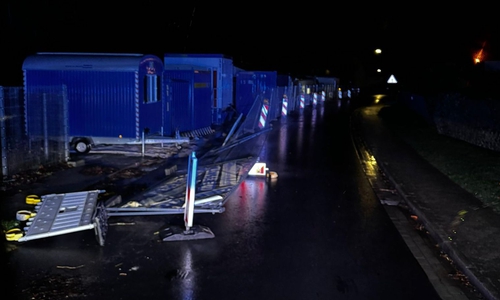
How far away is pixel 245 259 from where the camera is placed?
674 cm

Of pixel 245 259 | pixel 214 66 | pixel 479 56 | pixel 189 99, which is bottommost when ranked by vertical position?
pixel 245 259

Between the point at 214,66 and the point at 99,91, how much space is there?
7.79 m

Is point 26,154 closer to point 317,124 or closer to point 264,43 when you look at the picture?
point 317,124

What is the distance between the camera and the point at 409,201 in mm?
10039

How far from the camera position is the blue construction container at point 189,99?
59.2 feet

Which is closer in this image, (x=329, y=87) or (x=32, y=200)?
(x=32, y=200)

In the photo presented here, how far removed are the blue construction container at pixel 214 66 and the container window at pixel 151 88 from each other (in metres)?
5.57

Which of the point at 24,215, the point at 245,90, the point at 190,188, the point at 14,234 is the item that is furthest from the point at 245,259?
the point at 245,90

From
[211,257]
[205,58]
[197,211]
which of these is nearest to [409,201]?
[197,211]

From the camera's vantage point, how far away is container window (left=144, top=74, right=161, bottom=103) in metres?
15.7

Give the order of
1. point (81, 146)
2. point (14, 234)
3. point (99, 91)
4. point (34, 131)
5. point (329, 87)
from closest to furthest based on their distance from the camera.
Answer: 1. point (14, 234)
2. point (34, 131)
3. point (81, 146)
4. point (99, 91)
5. point (329, 87)

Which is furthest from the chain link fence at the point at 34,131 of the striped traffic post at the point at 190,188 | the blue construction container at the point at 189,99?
the striped traffic post at the point at 190,188

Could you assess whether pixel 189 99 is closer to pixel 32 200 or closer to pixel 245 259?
pixel 32 200

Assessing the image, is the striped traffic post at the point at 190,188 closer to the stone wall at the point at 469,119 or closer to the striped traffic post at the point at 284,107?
the stone wall at the point at 469,119
